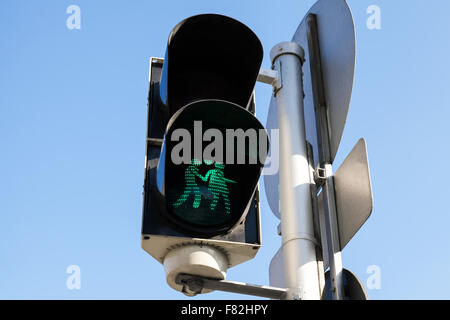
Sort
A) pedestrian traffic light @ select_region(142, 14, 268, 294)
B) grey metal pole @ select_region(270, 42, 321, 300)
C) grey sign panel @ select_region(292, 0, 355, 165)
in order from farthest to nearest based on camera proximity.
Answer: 1. grey sign panel @ select_region(292, 0, 355, 165)
2. grey metal pole @ select_region(270, 42, 321, 300)
3. pedestrian traffic light @ select_region(142, 14, 268, 294)

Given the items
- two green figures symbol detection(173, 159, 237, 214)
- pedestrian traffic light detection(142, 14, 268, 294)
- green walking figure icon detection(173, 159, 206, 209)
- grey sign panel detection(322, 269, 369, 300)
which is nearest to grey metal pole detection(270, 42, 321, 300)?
grey sign panel detection(322, 269, 369, 300)

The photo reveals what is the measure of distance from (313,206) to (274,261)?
479 millimetres

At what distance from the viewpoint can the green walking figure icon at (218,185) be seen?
3.07 metres

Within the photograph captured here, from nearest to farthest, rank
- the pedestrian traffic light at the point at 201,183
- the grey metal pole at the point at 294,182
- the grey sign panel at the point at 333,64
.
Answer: the pedestrian traffic light at the point at 201,183, the grey metal pole at the point at 294,182, the grey sign panel at the point at 333,64

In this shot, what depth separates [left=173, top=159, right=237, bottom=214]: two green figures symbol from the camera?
10.0 ft

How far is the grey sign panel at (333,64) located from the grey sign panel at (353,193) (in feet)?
0.92

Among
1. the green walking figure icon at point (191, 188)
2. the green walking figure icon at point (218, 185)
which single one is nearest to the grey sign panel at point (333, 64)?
the green walking figure icon at point (218, 185)

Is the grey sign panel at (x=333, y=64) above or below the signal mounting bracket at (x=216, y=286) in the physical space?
above

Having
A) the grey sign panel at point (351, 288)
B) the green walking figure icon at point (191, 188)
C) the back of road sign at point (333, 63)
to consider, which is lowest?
the grey sign panel at point (351, 288)

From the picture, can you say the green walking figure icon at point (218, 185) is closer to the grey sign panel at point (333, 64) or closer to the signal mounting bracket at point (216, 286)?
the signal mounting bracket at point (216, 286)

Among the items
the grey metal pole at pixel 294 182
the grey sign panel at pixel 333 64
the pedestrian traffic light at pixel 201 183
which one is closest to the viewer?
the pedestrian traffic light at pixel 201 183

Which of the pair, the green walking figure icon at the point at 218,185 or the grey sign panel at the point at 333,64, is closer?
the green walking figure icon at the point at 218,185

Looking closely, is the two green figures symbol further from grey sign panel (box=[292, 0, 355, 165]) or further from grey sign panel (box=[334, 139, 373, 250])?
grey sign panel (box=[292, 0, 355, 165])

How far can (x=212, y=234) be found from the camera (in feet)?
9.96
